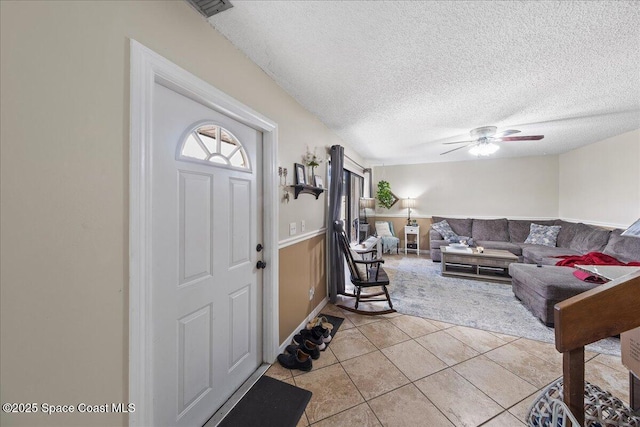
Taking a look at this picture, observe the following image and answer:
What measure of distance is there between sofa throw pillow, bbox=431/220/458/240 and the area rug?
1.36 m

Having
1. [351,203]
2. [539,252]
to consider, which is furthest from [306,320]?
[539,252]

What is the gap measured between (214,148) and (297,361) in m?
1.75

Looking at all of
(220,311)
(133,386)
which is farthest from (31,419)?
(220,311)

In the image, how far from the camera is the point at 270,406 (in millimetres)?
1505

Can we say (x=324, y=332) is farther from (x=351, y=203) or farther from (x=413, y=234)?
(x=413, y=234)

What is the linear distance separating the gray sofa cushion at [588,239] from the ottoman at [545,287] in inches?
59.7

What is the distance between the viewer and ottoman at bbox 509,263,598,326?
2379 mm

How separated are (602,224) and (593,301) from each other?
5.37 metres

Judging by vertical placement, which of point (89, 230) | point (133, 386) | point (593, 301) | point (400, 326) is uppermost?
point (89, 230)

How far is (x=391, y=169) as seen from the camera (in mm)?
6355

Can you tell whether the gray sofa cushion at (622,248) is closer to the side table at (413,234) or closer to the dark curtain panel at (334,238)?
the side table at (413,234)

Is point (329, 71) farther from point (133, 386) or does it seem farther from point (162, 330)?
point (133, 386)

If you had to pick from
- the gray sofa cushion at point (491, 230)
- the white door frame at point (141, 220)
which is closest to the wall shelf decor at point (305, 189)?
the white door frame at point (141, 220)

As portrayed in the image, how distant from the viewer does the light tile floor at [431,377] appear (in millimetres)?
1458
